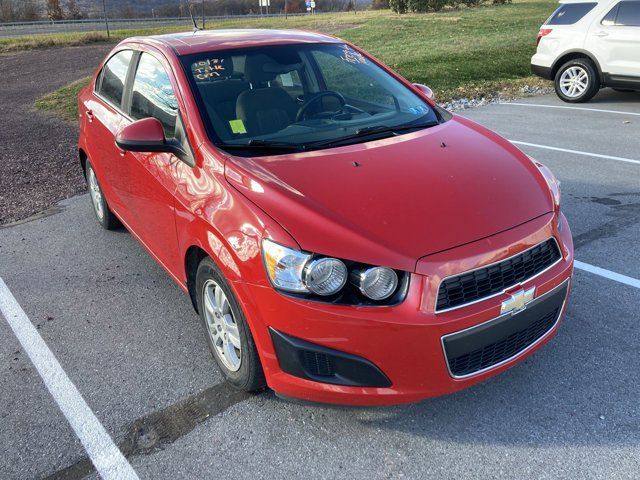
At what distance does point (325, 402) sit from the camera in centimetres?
240

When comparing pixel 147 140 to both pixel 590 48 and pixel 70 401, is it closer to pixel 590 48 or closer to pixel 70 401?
pixel 70 401

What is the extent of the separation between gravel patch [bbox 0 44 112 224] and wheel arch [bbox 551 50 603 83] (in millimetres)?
8163

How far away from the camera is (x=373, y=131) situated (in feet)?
10.7

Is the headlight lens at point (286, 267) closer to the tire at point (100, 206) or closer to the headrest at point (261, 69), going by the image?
the headrest at point (261, 69)

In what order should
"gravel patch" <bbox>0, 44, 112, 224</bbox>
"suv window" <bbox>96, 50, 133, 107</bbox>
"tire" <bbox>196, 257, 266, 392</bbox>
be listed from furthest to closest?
1. "gravel patch" <bbox>0, 44, 112, 224</bbox>
2. "suv window" <bbox>96, 50, 133, 107</bbox>
3. "tire" <bbox>196, 257, 266, 392</bbox>

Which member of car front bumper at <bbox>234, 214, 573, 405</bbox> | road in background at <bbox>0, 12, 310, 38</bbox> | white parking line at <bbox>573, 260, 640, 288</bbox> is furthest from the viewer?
road in background at <bbox>0, 12, 310, 38</bbox>

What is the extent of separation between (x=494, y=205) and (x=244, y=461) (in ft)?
5.33

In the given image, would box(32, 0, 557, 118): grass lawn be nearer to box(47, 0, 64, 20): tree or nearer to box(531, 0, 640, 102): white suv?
box(531, 0, 640, 102): white suv

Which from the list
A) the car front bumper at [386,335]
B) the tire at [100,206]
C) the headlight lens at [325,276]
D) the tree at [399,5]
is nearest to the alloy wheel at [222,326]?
the car front bumper at [386,335]

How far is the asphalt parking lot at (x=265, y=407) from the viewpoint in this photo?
241 cm

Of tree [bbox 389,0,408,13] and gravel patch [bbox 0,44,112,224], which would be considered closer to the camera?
gravel patch [bbox 0,44,112,224]

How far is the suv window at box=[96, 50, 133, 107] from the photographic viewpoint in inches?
163

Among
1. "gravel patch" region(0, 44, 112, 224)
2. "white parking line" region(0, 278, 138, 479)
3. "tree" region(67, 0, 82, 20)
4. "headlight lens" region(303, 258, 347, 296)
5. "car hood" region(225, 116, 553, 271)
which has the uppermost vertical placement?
"tree" region(67, 0, 82, 20)

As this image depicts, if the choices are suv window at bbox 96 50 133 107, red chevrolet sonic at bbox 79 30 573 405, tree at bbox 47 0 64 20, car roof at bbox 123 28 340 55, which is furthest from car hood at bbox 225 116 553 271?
tree at bbox 47 0 64 20
